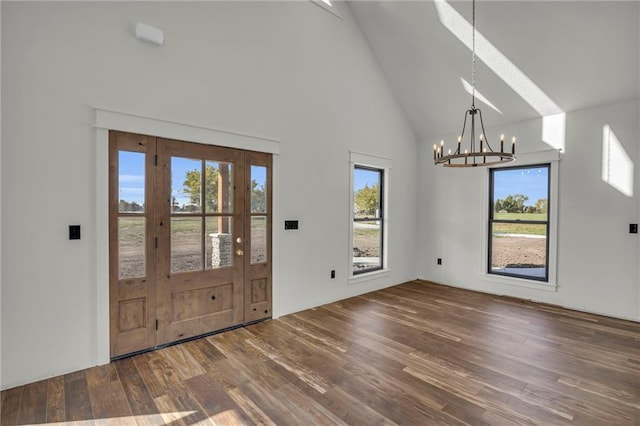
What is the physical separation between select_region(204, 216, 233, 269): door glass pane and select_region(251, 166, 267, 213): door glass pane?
0.37 meters

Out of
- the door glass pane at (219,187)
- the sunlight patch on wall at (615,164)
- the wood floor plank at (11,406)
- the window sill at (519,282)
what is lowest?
the wood floor plank at (11,406)

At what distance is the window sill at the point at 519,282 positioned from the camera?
15.6 ft

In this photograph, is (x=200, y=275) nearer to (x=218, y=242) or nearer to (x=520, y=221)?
(x=218, y=242)

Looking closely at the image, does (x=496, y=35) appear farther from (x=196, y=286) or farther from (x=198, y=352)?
(x=198, y=352)

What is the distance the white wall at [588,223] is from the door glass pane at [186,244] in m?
4.44

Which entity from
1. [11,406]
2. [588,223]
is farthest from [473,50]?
[11,406]

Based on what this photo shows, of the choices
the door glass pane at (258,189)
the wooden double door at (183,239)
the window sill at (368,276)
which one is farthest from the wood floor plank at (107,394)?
the window sill at (368,276)

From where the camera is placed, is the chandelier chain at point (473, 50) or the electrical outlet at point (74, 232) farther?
the chandelier chain at point (473, 50)

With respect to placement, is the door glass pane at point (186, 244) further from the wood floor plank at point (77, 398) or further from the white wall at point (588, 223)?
the white wall at point (588, 223)

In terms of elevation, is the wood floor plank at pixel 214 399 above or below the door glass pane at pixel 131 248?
below

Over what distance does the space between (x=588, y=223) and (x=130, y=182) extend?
A: 558 cm

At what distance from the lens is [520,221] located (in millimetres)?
5078

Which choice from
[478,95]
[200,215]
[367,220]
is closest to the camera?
[200,215]

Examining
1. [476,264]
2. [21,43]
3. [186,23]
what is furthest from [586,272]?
[21,43]
